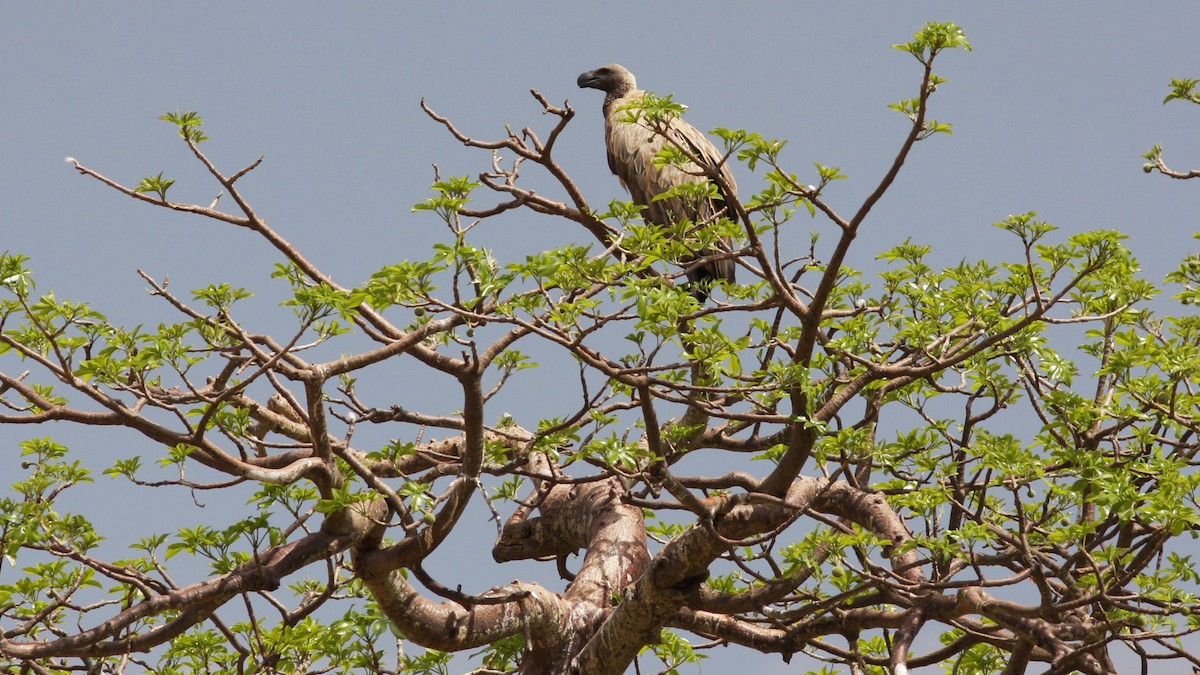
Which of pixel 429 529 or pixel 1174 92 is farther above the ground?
pixel 1174 92

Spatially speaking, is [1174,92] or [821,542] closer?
[821,542]

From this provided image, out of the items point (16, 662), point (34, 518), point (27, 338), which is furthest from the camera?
point (16, 662)

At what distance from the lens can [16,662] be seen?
6.41 meters

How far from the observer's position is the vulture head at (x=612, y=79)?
415 inches

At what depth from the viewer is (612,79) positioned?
34.6 ft

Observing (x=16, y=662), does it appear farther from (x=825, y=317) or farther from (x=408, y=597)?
(x=825, y=317)

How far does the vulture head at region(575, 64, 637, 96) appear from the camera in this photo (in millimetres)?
10531

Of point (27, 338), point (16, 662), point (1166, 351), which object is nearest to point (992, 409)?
point (1166, 351)

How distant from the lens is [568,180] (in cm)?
680

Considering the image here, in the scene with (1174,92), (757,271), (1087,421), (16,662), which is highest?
(1174,92)

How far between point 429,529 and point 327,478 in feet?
1.87

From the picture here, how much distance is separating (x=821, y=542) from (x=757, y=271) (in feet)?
4.88

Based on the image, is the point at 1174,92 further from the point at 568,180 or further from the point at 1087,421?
the point at 568,180

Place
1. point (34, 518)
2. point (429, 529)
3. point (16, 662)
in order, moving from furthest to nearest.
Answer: point (16, 662)
point (429, 529)
point (34, 518)
